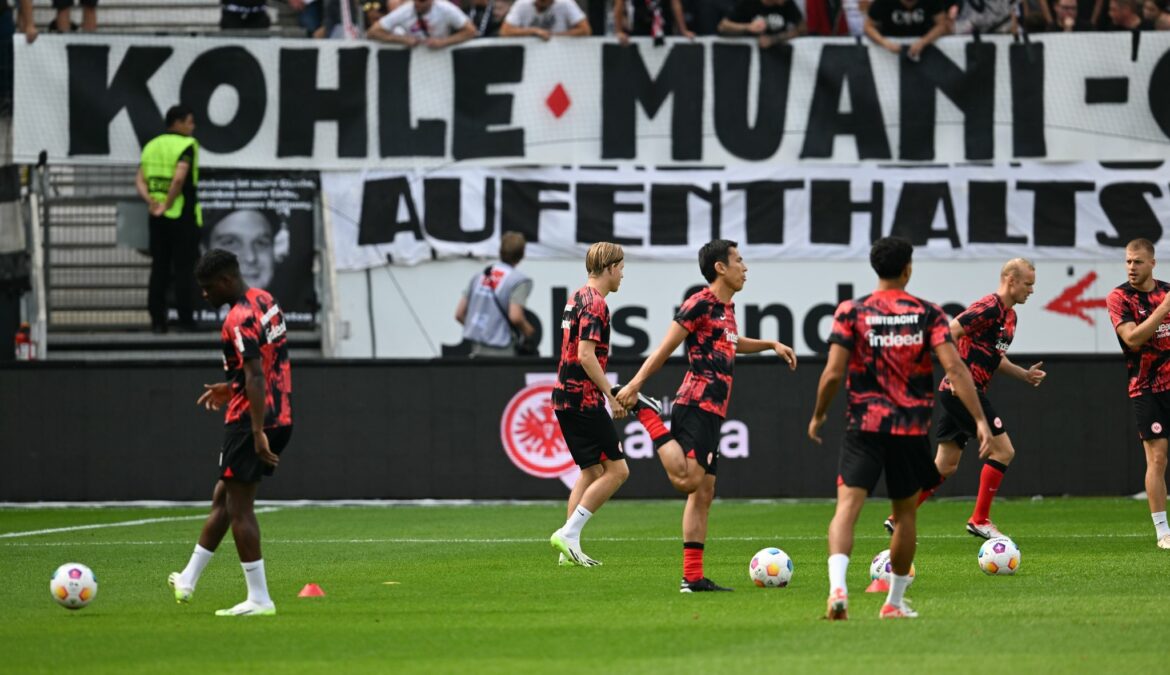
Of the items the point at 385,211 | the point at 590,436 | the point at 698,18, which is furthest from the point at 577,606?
the point at 698,18

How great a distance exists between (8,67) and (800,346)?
10583 millimetres

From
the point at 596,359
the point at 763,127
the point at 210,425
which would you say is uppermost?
the point at 763,127

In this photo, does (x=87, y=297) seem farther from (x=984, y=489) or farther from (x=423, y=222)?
(x=984, y=489)

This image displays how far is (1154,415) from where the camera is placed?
13969mm

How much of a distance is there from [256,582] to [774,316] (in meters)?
12.8

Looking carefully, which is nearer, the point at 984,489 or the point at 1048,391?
the point at 984,489

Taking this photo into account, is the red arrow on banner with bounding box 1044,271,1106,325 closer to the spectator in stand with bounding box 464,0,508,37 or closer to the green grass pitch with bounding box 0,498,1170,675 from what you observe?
the green grass pitch with bounding box 0,498,1170,675

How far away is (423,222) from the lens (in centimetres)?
2180

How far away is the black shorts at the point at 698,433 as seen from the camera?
1073cm

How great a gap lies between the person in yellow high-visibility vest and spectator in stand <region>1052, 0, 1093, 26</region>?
1102cm

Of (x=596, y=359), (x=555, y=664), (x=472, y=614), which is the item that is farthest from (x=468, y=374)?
(x=555, y=664)

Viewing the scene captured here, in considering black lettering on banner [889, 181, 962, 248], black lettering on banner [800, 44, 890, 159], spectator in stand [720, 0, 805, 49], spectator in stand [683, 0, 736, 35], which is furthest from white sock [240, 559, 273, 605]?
spectator in stand [683, 0, 736, 35]

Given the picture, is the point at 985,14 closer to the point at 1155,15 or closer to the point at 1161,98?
the point at 1155,15

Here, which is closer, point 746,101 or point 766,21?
point 746,101
